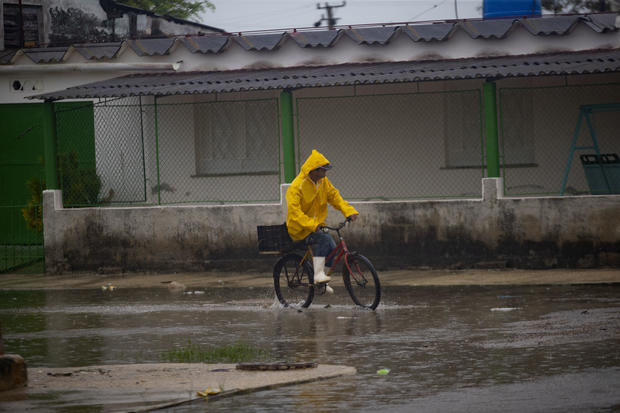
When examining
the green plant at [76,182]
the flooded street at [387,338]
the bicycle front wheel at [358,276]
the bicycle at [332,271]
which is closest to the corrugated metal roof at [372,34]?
the green plant at [76,182]

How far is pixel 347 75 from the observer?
17.5 meters

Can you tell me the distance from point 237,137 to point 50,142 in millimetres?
3777

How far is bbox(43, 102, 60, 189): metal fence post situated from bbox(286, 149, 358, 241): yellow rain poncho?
7.19m

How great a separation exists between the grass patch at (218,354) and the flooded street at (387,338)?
15 centimetres

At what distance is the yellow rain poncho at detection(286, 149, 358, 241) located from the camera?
40.1 feet

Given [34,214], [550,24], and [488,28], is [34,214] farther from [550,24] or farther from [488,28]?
[550,24]

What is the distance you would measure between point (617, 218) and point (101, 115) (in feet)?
33.6

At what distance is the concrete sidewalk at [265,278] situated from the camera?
14639mm

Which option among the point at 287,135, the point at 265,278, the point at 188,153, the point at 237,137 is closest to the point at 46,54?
the point at 188,153

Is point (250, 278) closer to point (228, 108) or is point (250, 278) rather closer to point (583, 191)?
point (228, 108)

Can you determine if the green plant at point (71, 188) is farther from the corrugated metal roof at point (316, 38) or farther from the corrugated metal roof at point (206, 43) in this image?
the corrugated metal roof at point (316, 38)

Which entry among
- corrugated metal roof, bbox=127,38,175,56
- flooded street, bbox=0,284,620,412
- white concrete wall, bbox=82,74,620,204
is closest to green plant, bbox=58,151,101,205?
white concrete wall, bbox=82,74,620,204

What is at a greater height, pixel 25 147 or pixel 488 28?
pixel 488 28

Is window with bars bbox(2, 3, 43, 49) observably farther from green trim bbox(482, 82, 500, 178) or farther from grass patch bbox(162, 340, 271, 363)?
grass patch bbox(162, 340, 271, 363)
